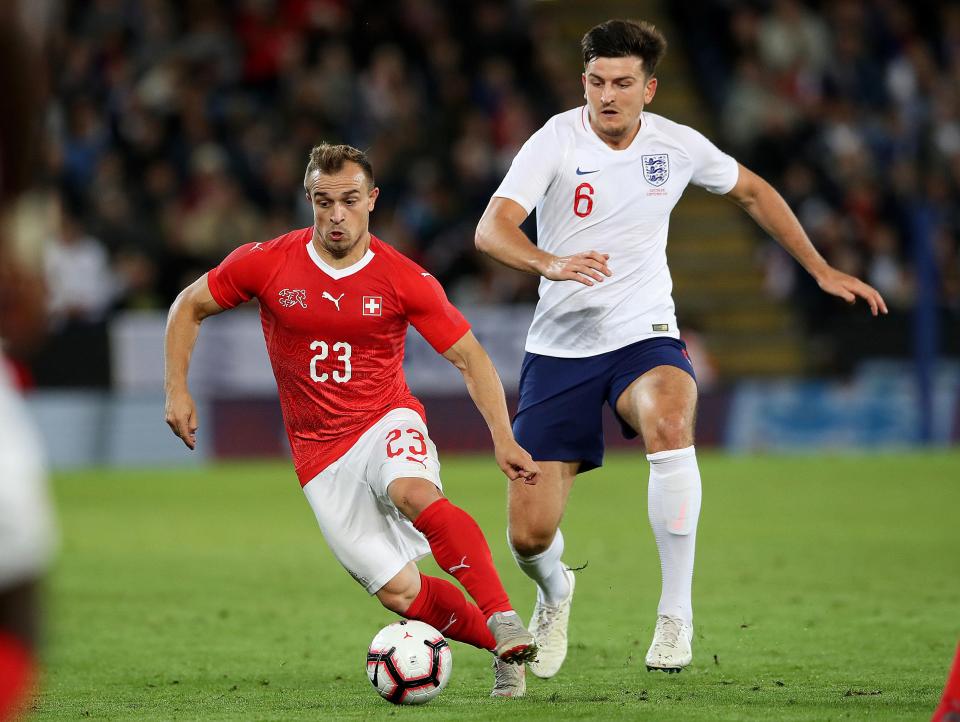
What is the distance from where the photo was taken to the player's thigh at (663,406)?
5996 mm

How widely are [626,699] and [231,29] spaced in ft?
52.6

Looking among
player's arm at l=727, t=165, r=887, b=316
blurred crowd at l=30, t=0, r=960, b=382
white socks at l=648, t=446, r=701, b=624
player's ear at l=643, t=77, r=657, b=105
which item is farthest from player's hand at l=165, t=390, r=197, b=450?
blurred crowd at l=30, t=0, r=960, b=382

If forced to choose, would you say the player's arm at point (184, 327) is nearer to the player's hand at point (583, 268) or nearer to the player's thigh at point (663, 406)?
the player's hand at point (583, 268)

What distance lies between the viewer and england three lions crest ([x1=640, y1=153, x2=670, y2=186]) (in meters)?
6.45

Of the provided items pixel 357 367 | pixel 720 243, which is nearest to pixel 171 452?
pixel 720 243

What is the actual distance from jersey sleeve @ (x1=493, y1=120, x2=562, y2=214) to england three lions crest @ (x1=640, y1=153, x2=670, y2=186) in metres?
0.37

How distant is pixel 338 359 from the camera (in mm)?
5930

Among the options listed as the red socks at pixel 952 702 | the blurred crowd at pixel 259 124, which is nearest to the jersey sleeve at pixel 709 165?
the red socks at pixel 952 702

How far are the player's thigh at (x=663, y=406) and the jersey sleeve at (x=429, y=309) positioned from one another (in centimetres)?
79

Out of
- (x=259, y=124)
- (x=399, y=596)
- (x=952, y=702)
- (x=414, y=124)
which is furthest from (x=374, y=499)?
(x=414, y=124)

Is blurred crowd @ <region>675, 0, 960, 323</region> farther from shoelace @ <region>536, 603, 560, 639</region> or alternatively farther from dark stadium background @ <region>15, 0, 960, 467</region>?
shoelace @ <region>536, 603, 560, 639</region>

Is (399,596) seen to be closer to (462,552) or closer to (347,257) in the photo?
(462,552)

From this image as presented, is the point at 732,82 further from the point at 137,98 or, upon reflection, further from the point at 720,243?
the point at 137,98

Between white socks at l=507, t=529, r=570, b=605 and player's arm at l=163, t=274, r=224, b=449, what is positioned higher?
player's arm at l=163, t=274, r=224, b=449
